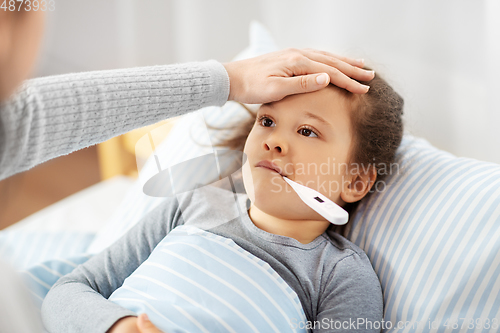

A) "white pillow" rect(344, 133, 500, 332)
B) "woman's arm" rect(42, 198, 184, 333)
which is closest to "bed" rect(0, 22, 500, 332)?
"white pillow" rect(344, 133, 500, 332)

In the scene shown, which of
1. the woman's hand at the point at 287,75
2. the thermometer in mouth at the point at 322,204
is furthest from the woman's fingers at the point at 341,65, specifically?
the thermometer in mouth at the point at 322,204

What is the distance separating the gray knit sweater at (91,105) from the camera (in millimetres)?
556

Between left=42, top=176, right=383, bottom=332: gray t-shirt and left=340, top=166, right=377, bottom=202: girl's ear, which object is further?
left=340, top=166, right=377, bottom=202: girl's ear

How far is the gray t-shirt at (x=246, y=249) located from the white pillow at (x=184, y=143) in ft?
0.49

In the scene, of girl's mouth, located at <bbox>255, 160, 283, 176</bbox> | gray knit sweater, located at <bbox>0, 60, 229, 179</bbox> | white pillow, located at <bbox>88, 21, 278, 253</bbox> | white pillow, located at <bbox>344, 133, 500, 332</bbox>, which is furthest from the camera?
white pillow, located at <bbox>88, 21, 278, 253</bbox>

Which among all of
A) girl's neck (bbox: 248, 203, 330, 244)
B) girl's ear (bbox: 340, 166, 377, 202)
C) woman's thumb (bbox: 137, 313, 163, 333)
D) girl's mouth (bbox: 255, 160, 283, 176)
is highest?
girl's mouth (bbox: 255, 160, 283, 176)

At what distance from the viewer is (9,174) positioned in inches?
22.2

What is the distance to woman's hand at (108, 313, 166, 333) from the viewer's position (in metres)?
0.58

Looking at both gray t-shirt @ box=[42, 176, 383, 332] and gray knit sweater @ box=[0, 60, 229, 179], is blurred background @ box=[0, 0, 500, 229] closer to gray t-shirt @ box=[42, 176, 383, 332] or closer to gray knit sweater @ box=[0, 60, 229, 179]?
gray knit sweater @ box=[0, 60, 229, 179]

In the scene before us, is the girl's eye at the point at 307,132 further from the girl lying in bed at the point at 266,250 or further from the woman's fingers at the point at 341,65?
the woman's fingers at the point at 341,65

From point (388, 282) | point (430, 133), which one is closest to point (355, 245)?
point (388, 282)

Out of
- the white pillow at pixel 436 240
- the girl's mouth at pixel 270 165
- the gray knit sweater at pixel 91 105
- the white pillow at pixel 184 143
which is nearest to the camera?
the gray knit sweater at pixel 91 105

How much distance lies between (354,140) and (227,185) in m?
0.27

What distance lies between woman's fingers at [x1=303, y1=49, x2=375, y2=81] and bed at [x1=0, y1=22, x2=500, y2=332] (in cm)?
20
